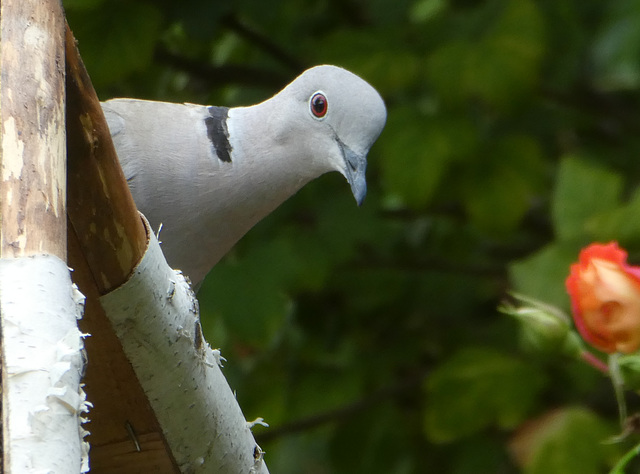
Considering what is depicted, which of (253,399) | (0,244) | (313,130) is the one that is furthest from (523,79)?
(0,244)

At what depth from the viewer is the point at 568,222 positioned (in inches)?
76.2

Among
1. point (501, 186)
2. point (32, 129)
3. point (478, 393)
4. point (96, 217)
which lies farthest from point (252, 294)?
point (32, 129)

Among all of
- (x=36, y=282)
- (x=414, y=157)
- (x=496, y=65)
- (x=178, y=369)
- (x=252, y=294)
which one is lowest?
(x=252, y=294)

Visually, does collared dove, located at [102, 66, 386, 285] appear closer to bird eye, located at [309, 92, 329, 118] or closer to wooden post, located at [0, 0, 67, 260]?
bird eye, located at [309, 92, 329, 118]

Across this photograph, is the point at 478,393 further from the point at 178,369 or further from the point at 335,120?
the point at 178,369

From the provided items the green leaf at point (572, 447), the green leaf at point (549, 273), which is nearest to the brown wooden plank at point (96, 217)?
the green leaf at point (549, 273)

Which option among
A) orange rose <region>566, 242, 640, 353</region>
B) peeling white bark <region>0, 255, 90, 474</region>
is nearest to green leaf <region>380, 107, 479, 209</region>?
orange rose <region>566, 242, 640, 353</region>

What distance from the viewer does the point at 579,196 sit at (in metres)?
1.96

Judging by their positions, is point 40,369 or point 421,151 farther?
point 421,151

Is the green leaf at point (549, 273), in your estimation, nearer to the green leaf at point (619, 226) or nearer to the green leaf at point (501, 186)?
the green leaf at point (619, 226)

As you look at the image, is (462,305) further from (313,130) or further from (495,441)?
(313,130)

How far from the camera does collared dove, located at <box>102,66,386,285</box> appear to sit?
6.00 ft

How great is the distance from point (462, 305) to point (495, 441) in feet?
1.45

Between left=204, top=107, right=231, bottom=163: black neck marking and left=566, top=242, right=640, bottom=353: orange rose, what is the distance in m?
0.88
